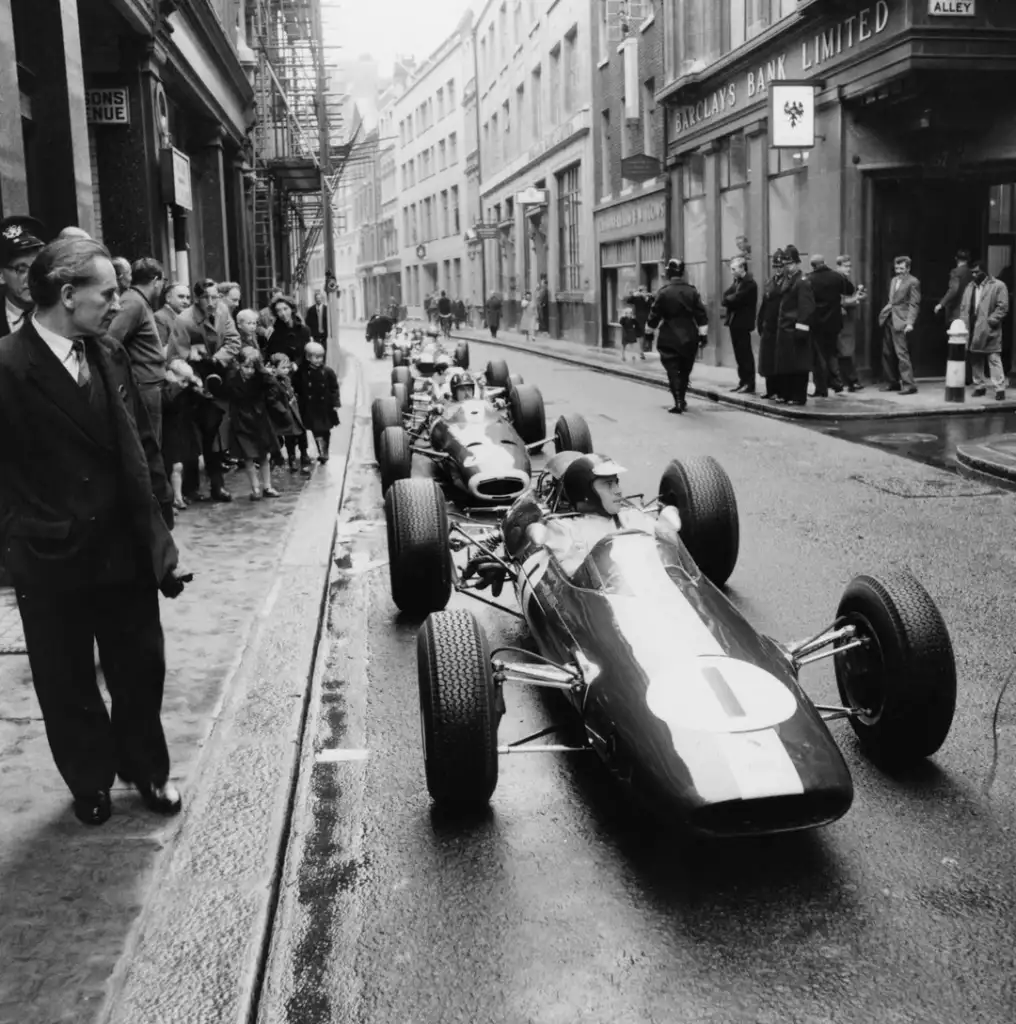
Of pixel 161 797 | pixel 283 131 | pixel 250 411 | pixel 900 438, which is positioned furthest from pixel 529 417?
pixel 283 131

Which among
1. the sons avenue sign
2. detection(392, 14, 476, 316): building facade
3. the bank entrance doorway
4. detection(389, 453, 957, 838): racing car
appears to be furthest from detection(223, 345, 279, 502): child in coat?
detection(392, 14, 476, 316): building facade

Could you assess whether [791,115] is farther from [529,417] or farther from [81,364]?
[81,364]

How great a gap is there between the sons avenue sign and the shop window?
35.0ft

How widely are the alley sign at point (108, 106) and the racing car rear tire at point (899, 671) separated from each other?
1017cm

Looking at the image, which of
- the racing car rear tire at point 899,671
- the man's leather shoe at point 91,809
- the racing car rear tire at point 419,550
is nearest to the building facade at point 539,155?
the racing car rear tire at point 419,550

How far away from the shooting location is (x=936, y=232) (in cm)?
1820

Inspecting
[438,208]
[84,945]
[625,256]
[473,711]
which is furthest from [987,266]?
[438,208]

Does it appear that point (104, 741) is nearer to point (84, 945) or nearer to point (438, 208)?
point (84, 945)

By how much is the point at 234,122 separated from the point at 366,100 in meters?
75.4

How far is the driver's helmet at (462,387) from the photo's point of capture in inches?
471

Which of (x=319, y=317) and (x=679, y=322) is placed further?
(x=319, y=317)

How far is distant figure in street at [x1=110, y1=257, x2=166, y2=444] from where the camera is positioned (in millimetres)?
7926

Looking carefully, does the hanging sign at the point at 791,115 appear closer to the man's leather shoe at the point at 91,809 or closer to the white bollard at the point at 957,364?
the white bollard at the point at 957,364

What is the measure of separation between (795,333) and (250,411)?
328 inches
